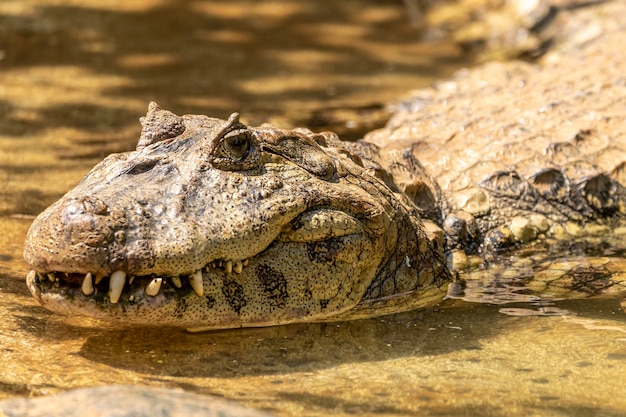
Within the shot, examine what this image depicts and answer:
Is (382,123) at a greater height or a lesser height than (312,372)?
greater

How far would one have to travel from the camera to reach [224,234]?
4.24m

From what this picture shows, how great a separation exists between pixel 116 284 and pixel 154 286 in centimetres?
16

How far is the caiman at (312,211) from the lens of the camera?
13.3ft

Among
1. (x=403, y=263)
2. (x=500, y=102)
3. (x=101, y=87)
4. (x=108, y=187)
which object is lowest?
(x=403, y=263)

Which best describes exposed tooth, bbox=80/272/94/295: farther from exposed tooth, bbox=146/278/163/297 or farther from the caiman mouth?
exposed tooth, bbox=146/278/163/297

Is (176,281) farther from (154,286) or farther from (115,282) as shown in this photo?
(115,282)

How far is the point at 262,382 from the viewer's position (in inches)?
161

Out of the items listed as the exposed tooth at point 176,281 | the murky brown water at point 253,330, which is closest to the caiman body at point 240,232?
the exposed tooth at point 176,281

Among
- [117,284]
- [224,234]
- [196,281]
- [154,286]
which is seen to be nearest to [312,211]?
[224,234]

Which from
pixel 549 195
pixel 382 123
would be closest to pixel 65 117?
pixel 382 123

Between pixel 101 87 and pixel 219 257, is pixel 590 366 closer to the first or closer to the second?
pixel 219 257

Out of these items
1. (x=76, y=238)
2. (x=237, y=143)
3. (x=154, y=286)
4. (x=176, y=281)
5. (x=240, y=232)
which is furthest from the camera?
(x=237, y=143)

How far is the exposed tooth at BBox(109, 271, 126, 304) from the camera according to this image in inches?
157

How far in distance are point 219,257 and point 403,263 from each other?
1255 millimetres
